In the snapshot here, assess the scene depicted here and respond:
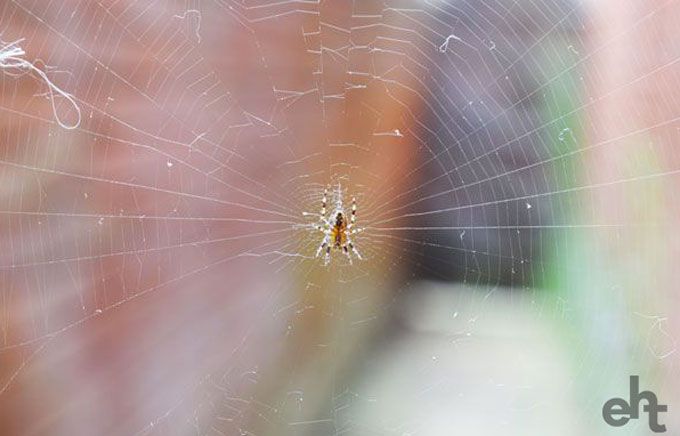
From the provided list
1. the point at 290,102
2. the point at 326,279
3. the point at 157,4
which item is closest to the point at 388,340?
the point at 326,279

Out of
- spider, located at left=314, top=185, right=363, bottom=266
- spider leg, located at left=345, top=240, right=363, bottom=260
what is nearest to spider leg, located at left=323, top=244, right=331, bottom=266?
spider, located at left=314, top=185, right=363, bottom=266

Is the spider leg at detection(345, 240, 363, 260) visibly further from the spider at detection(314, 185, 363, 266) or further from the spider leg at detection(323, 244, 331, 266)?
the spider leg at detection(323, 244, 331, 266)

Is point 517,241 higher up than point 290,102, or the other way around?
point 290,102

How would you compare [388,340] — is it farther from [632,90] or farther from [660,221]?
[632,90]

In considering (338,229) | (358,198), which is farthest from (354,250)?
(358,198)

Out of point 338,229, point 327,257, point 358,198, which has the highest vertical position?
point 358,198

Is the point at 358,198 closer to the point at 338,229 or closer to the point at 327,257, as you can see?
the point at 338,229
